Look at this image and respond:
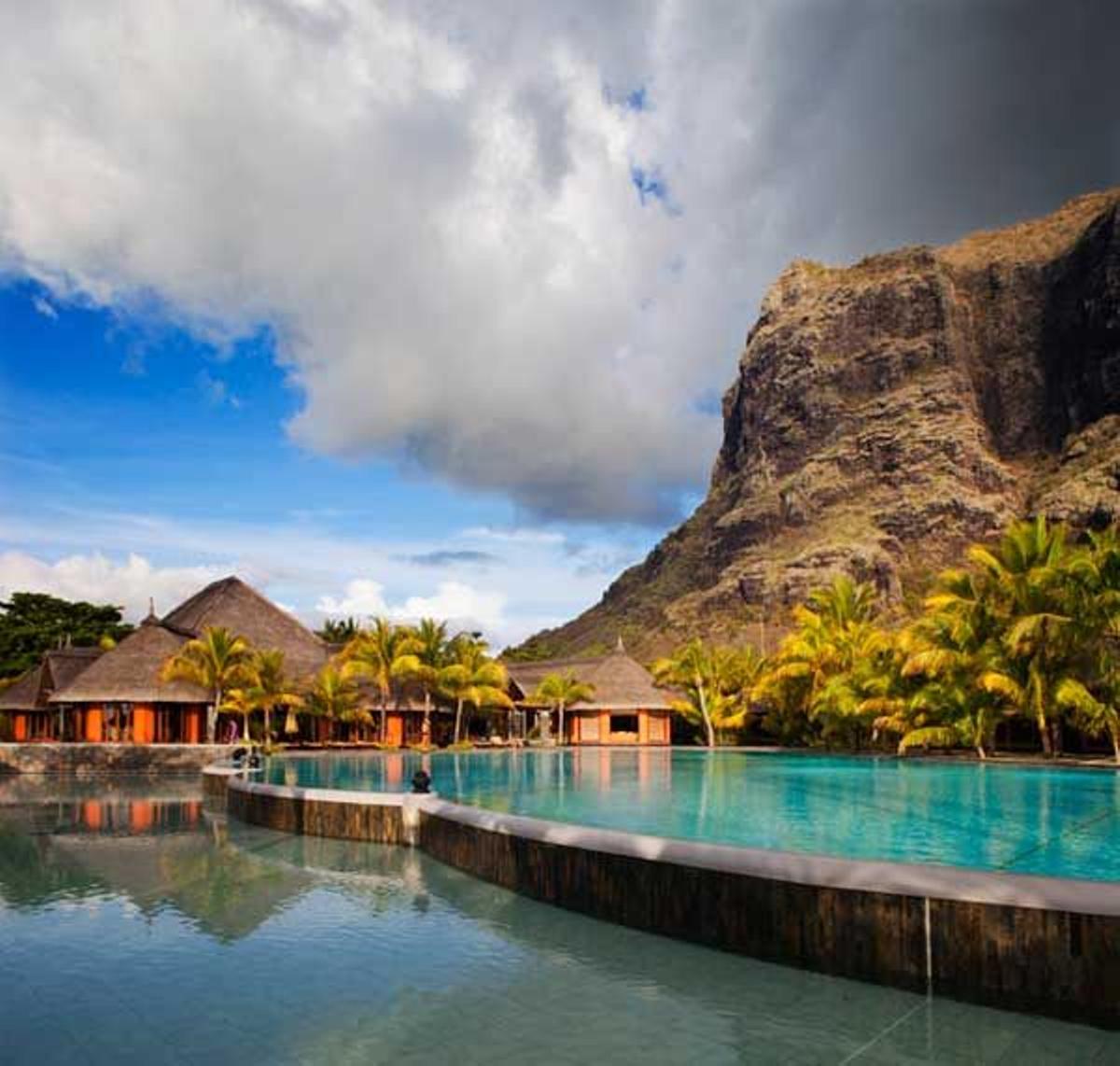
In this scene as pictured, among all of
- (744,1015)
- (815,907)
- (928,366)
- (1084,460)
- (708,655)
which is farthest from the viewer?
(928,366)

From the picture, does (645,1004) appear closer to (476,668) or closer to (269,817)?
(269,817)

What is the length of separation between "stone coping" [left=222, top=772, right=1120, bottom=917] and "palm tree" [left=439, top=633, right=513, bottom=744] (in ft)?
84.4

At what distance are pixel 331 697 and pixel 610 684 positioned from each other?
1357 cm

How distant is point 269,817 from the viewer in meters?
15.4

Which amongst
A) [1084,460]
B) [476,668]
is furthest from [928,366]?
[476,668]

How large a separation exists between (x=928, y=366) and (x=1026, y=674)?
7832cm

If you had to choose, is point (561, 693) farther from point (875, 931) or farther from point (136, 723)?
point (875, 931)

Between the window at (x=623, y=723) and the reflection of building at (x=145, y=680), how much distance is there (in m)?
12.7

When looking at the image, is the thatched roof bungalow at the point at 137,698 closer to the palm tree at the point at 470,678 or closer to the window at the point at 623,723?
the palm tree at the point at 470,678

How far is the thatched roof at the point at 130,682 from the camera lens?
31.7 metres

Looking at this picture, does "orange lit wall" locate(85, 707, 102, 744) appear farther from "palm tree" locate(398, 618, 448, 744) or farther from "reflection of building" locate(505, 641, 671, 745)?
"reflection of building" locate(505, 641, 671, 745)

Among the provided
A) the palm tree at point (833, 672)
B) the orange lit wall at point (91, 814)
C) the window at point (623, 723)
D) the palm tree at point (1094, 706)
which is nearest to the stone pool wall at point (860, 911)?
the orange lit wall at point (91, 814)

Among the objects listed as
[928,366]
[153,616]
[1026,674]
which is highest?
[928,366]

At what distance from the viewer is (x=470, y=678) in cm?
3591
